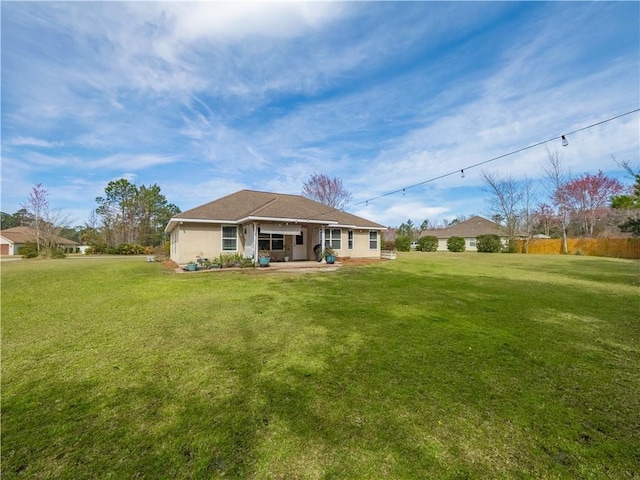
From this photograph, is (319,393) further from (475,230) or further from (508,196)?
(475,230)

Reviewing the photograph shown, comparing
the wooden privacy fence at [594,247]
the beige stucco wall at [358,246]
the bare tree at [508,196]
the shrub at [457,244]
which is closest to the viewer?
the beige stucco wall at [358,246]

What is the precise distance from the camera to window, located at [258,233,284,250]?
15789mm

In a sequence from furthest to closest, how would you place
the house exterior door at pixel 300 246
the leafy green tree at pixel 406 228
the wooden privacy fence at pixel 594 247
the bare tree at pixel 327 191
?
the leafy green tree at pixel 406 228 → the bare tree at pixel 327 191 → the wooden privacy fence at pixel 594 247 → the house exterior door at pixel 300 246

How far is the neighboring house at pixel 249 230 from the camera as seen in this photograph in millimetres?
14289

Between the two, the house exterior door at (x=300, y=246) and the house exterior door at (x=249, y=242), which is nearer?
the house exterior door at (x=249, y=242)

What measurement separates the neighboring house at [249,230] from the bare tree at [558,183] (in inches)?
1140

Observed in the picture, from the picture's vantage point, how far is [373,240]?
2111 centimetres

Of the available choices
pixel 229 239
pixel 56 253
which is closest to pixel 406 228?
pixel 229 239

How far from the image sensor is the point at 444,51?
11.0m

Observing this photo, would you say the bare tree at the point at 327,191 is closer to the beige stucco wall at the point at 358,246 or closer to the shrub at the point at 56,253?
the beige stucco wall at the point at 358,246

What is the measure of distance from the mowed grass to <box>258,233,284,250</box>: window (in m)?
9.89

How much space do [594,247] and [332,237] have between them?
2665cm

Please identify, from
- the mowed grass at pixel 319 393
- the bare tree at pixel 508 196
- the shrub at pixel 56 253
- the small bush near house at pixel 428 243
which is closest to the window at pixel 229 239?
the mowed grass at pixel 319 393

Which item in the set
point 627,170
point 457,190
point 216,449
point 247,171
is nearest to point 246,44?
point 216,449
